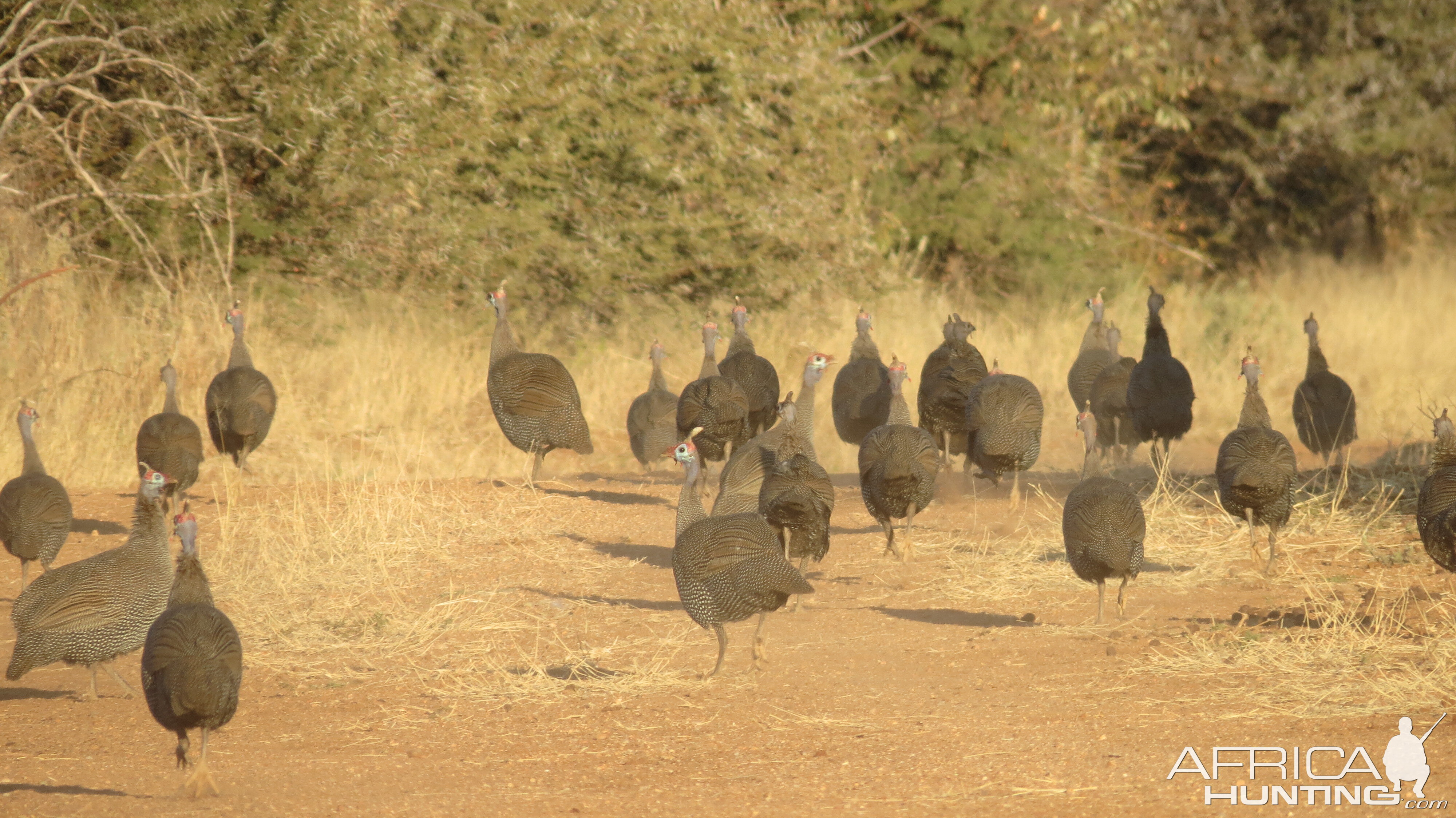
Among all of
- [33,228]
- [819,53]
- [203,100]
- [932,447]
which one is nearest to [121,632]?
[932,447]

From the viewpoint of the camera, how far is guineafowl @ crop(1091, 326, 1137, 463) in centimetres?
1027

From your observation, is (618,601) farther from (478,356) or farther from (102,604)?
(478,356)

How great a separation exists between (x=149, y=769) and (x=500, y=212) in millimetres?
8846

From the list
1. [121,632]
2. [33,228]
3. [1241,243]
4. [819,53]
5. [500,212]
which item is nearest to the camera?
[121,632]

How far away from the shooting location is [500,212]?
13.3 meters

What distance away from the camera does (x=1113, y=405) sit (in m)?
10.3

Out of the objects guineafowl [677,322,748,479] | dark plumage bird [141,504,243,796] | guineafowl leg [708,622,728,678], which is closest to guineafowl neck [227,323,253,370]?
guineafowl [677,322,748,479]

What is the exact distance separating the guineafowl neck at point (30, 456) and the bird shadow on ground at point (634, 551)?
2.95 metres

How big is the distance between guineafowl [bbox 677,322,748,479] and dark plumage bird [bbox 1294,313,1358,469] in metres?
3.96

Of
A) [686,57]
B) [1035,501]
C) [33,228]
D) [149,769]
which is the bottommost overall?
[149,769]

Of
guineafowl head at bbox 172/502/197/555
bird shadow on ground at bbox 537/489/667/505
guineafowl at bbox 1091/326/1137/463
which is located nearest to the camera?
guineafowl head at bbox 172/502/197/555

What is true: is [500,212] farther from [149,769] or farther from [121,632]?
[149,769]

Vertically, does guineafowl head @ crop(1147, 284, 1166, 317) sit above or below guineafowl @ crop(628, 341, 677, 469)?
above

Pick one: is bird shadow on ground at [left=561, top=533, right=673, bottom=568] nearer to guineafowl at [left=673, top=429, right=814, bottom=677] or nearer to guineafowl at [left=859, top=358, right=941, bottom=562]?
guineafowl at [left=859, top=358, right=941, bottom=562]
